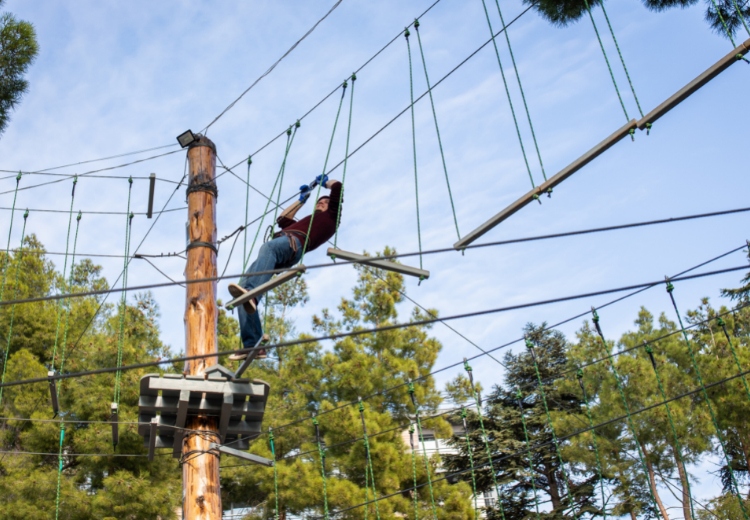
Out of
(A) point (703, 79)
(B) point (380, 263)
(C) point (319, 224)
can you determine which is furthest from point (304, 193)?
(A) point (703, 79)

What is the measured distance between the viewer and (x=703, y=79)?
364cm

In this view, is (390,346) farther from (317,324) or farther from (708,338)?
(708,338)

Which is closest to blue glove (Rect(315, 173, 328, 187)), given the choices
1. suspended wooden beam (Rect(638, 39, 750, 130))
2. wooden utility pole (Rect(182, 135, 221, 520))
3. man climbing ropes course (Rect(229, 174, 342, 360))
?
man climbing ropes course (Rect(229, 174, 342, 360))

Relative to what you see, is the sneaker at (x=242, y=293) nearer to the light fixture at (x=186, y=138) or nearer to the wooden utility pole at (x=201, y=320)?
the wooden utility pole at (x=201, y=320)

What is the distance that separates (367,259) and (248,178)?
2.44m

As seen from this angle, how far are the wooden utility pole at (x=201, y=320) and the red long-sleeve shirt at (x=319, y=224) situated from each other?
0.55 metres

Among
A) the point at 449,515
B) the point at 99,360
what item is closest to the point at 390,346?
the point at 449,515

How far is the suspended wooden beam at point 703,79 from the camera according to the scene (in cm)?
361

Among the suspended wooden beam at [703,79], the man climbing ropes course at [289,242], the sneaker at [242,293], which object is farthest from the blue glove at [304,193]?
the suspended wooden beam at [703,79]

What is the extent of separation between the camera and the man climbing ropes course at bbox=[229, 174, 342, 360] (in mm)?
5133

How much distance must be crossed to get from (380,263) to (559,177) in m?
1.03

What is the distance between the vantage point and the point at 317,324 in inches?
533

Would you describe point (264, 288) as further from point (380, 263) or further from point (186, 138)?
point (186, 138)

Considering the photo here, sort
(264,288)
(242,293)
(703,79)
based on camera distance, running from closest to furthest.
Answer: (703,79) < (264,288) < (242,293)
